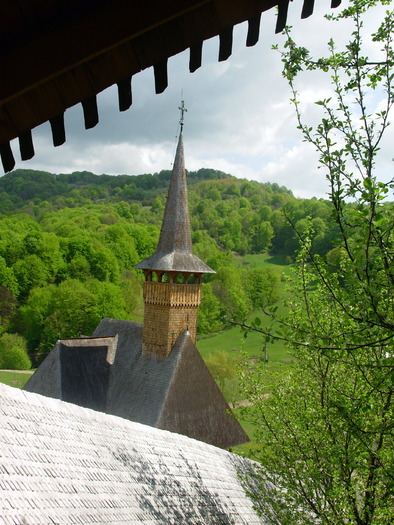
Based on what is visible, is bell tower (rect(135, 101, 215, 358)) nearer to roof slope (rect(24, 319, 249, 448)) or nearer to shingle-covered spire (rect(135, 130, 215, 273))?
shingle-covered spire (rect(135, 130, 215, 273))

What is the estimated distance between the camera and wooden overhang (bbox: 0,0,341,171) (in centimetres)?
205

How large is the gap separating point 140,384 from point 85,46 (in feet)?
47.0

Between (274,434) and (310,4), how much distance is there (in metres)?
6.79

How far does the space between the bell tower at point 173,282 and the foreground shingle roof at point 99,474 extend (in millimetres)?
6861

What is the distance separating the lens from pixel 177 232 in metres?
16.8

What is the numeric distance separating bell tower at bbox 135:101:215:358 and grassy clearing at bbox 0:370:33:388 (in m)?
18.1

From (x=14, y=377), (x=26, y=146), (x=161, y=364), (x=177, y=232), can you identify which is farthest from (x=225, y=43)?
(x=14, y=377)

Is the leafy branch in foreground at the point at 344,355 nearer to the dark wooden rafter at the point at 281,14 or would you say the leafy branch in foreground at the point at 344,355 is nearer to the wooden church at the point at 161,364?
the dark wooden rafter at the point at 281,14

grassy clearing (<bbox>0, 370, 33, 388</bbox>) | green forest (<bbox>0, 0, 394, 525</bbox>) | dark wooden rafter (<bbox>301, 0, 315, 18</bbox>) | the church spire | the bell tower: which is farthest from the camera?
grassy clearing (<bbox>0, 370, 33, 388</bbox>)

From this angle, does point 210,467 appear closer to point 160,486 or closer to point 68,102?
point 160,486

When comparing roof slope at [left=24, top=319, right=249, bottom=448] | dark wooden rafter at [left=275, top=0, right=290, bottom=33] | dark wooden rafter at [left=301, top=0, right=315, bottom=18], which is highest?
dark wooden rafter at [left=301, top=0, right=315, bottom=18]

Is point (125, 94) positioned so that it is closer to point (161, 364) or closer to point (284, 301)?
point (284, 301)

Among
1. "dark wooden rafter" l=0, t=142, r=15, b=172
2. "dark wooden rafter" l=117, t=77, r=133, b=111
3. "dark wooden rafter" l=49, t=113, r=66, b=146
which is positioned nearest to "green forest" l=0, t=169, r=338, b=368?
"dark wooden rafter" l=117, t=77, r=133, b=111

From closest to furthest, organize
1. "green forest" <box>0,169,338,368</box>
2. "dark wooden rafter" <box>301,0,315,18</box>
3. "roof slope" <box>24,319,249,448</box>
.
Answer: "dark wooden rafter" <box>301,0,315,18</box> < "roof slope" <box>24,319,249,448</box> < "green forest" <box>0,169,338,368</box>
